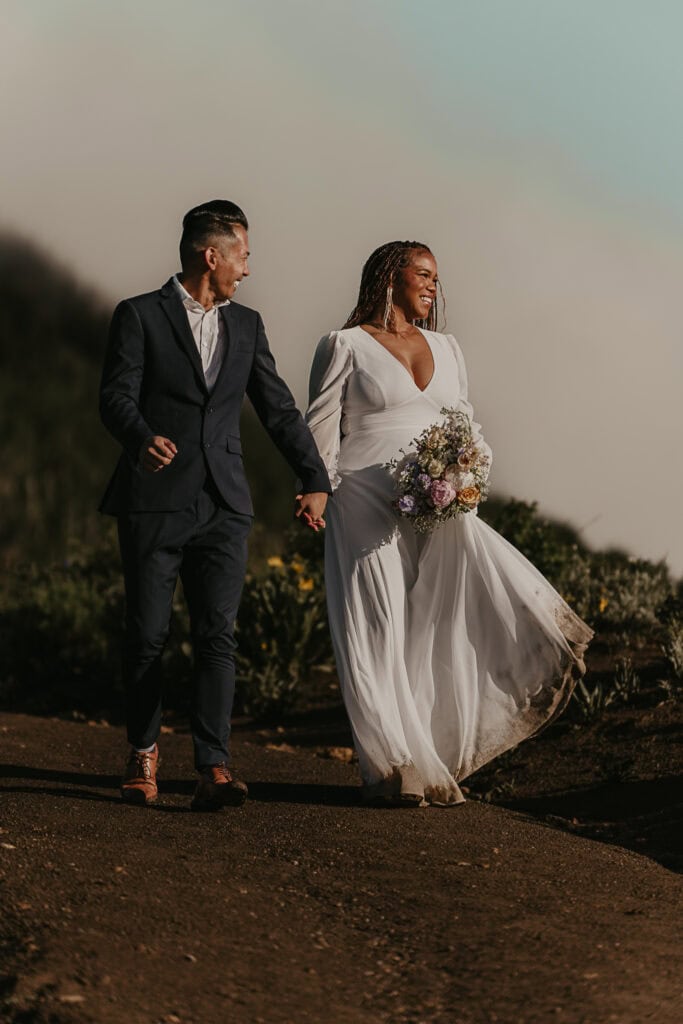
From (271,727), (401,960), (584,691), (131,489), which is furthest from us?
(271,727)

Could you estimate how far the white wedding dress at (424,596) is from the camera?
6.43m

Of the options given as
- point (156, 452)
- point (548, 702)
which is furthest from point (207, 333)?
point (548, 702)

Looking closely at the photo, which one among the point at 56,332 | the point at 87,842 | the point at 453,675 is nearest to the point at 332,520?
the point at 453,675

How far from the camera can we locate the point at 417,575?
6629 mm

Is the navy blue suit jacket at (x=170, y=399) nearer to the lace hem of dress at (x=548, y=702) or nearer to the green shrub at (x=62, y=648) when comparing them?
the lace hem of dress at (x=548, y=702)

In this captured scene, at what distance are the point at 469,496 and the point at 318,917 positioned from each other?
2290 millimetres

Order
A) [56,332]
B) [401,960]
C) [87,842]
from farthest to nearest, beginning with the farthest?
1. [56,332]
2. [87,842]
3. [401,960]

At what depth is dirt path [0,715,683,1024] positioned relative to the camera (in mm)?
3861

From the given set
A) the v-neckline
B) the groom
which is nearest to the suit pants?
the groom

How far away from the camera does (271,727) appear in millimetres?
9391

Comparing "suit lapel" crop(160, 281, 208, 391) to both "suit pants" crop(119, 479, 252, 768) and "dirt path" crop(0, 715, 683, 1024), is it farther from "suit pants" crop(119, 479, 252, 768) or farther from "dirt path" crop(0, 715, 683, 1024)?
"dirt path" crop(0, 715, 683, 1024)

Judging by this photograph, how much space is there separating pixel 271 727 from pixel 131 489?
12.4 ft

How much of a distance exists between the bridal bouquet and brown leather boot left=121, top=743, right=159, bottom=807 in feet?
4.61

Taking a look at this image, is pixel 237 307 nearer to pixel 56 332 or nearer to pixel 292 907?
pixel 292 907
